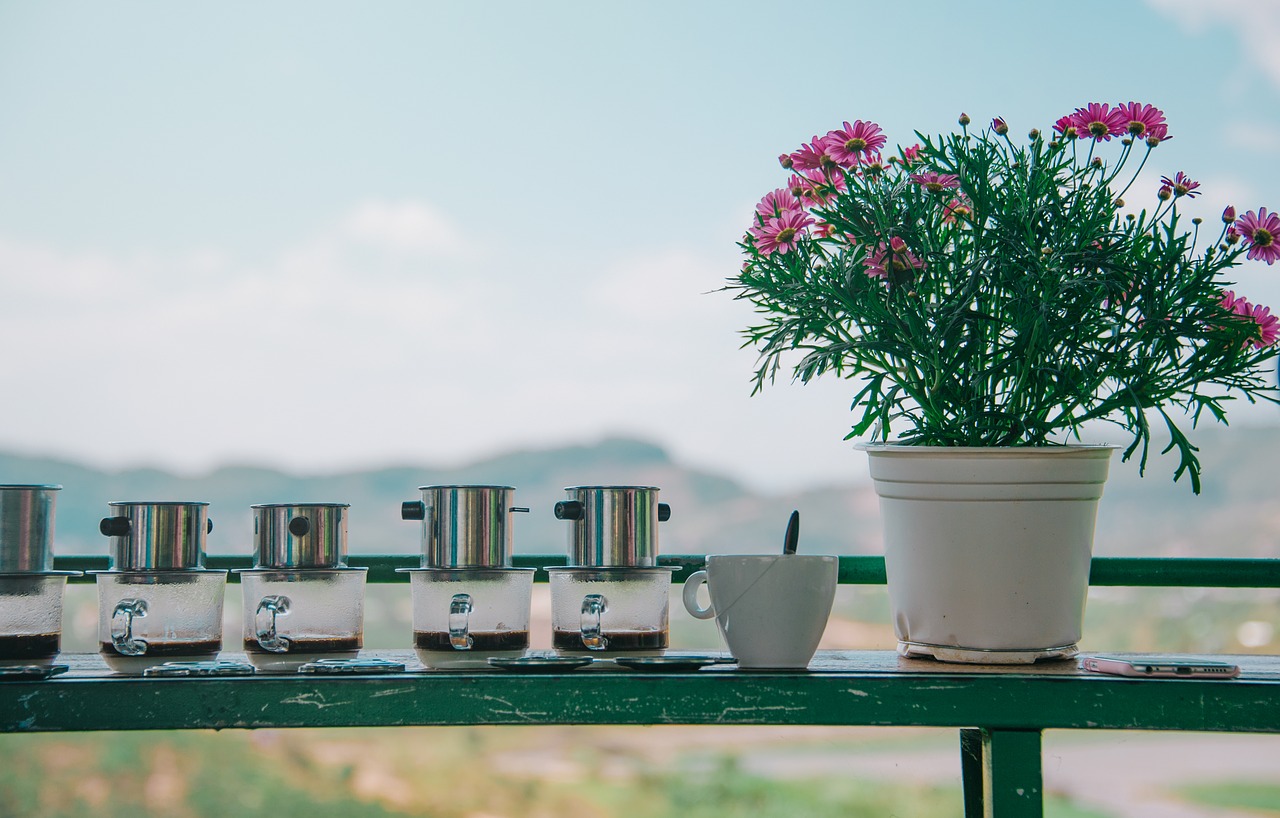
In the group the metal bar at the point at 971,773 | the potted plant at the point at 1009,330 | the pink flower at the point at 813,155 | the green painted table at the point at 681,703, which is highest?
the pink flower at the point at 813,155

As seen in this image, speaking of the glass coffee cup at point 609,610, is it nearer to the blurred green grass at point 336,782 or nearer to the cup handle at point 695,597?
the cup handle at point 695,597

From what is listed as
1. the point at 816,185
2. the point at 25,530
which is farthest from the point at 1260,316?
the point at 25,530

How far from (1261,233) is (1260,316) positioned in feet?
0.25

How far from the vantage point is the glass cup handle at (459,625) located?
0.91m

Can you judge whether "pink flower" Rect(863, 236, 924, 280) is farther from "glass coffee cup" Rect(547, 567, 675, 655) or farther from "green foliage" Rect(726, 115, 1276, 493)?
"glass coffee cup" Rect(547, 567, 675, 655)

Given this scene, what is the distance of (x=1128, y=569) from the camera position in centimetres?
118

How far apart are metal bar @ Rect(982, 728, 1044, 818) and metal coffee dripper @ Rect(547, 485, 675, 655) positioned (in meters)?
0.29

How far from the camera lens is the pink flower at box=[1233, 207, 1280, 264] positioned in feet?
3.22

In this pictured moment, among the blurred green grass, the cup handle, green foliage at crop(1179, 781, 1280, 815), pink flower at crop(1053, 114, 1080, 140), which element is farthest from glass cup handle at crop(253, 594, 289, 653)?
green foliage at crop(1179, 781, 1280, 815)

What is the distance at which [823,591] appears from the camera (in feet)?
3.01

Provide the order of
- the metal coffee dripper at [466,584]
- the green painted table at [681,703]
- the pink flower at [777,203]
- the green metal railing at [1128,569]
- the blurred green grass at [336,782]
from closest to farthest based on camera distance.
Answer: the green painted table at [681,703]
the metal coffee dripper at [466,584]
the pink flower at [777,203]
the green metal railing at [1128,569]
the blurred green grass at [336,782]

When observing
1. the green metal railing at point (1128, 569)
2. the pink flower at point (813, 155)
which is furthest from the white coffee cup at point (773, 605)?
the pink flower at point (813, 155)

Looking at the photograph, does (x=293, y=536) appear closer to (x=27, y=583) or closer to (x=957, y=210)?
(x=27, y=583)

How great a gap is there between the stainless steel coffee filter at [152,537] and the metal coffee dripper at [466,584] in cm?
20
